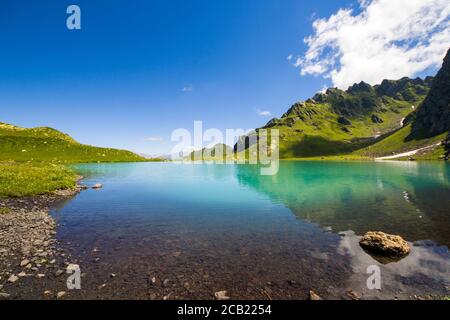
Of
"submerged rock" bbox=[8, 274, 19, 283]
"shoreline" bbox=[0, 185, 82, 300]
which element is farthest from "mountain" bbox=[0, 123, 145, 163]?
"submerged rock" bbox=[8, 274, 19, 283]

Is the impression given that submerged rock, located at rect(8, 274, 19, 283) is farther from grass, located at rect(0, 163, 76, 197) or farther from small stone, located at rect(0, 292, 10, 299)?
grass, located at rect(0, 163, 76, 197)

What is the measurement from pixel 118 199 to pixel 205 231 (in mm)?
22299

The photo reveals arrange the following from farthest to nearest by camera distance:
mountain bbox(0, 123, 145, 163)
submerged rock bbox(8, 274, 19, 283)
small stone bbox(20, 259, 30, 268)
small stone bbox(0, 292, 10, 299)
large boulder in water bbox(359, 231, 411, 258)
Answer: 1. mountain bbox(0, 123, 145, 163)
2. large boulder in water bbox(359, 231, 411, 258)
3. small stone bbox(20, 259, 30, 268)
4. submerged rock bbox(8, 274, 19, 283)
5. small stone bbox(0, 292, 10, 299)

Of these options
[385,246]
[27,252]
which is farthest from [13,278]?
[385,246]

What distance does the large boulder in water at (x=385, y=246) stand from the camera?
1812 centimetres

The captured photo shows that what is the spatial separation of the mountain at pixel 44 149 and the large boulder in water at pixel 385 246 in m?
136

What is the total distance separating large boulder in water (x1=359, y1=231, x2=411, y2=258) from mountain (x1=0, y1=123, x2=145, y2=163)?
445 ft

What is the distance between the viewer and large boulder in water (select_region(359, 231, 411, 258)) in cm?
1812

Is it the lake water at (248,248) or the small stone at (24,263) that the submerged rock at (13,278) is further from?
the lake water at (248,248)

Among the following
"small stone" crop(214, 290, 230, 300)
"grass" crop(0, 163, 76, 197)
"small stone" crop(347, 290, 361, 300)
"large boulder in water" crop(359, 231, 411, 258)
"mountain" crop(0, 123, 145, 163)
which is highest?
"mountain" crop(0, 123, 145, 163)

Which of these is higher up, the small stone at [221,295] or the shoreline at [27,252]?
the shoreline at [27,252]

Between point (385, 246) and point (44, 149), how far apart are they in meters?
159

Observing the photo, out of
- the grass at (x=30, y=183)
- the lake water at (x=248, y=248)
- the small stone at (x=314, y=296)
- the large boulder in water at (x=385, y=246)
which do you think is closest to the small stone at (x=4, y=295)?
the lake water at (x=248, y=248)
